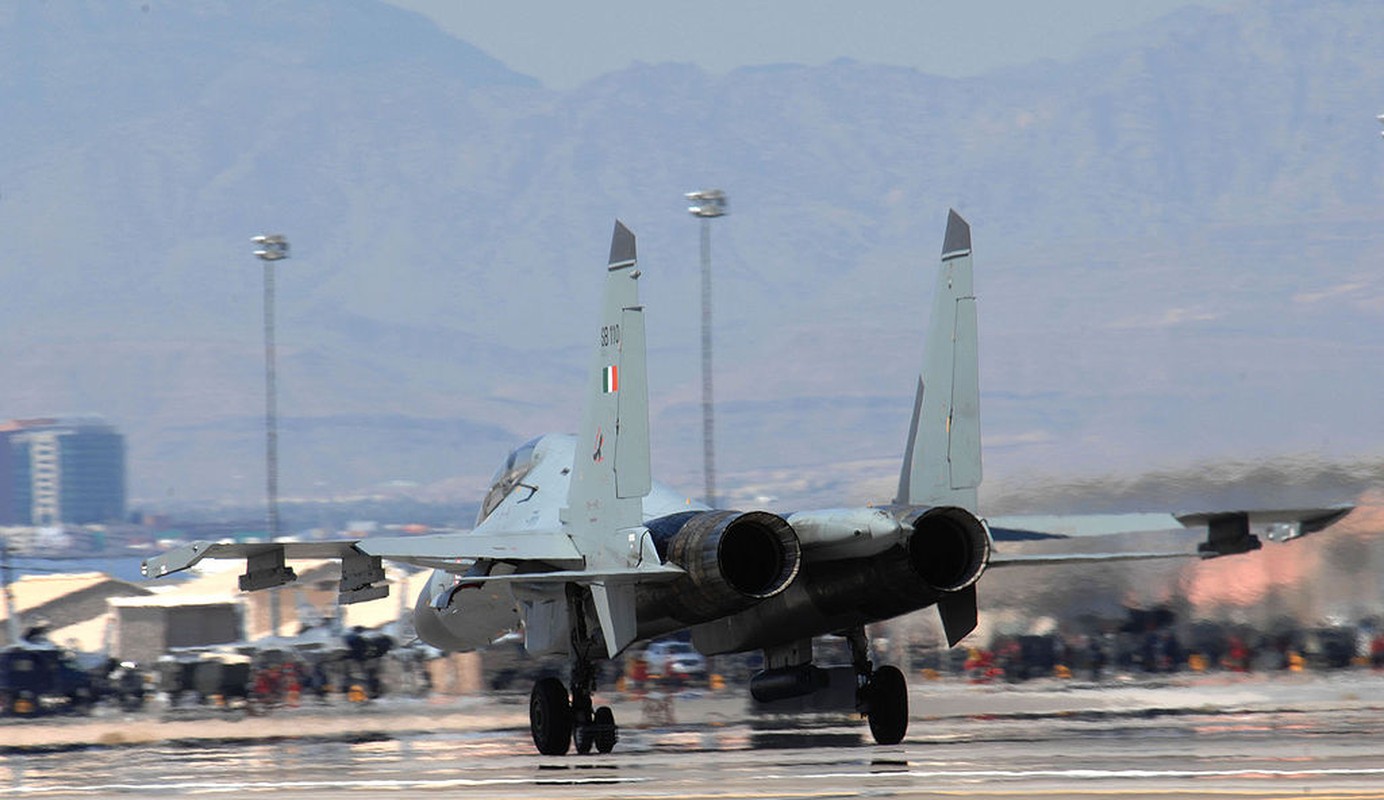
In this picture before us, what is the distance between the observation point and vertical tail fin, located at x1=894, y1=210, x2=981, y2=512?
73.9 feet

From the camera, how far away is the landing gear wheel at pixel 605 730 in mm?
23250

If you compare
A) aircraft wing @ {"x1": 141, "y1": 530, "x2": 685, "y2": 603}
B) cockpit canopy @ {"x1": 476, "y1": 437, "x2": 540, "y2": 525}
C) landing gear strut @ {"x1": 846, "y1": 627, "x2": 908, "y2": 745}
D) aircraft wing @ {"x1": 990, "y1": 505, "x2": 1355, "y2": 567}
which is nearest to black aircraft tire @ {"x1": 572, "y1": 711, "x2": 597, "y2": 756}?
aircraft wing @ {"x1": 141, "y1": 530, "x2": 685, "y2": 603}

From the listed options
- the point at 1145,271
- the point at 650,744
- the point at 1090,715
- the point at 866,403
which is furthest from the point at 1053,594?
the point at 866,403

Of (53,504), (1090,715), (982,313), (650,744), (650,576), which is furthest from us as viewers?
(982,313)

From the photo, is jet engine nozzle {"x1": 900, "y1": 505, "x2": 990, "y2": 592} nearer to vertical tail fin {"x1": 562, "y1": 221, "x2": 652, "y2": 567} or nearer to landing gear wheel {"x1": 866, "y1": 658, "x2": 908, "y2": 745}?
landing gear wheel {"x1": 866, "y1": 658, "x2": 908, "y2": 745}

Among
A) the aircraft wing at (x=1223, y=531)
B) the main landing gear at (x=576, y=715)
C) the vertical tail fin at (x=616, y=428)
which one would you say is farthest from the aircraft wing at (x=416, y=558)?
the aircraft wing at (x=1223, y=531)

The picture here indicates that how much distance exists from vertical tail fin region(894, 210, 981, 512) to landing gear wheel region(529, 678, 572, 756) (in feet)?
13.5

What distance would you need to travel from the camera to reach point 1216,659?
114 ft

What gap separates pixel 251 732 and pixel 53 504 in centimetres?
14388

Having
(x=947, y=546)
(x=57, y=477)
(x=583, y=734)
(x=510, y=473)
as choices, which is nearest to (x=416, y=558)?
(x=583, y=734)

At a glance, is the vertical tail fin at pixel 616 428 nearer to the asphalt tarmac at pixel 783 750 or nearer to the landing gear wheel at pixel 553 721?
the landing gear wheel at pixel 553 721

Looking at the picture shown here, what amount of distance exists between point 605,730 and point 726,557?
8.85ft

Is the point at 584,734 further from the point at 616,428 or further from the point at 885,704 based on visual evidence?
the point at 616,428

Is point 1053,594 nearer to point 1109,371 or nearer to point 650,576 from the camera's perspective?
point 650,576
